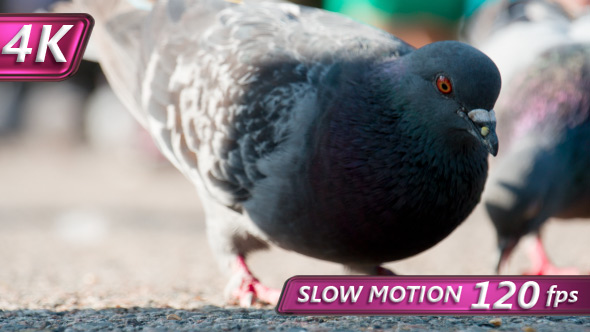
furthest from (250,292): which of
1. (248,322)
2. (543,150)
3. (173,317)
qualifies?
(543,150)

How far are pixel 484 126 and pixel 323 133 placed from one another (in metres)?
0.64

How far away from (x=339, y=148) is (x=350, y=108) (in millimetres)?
169

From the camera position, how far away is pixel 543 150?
3900mm

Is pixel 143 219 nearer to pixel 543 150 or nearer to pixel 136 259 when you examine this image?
pixel 136 259

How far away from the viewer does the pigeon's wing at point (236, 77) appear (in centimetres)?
308

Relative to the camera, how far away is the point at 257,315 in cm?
285

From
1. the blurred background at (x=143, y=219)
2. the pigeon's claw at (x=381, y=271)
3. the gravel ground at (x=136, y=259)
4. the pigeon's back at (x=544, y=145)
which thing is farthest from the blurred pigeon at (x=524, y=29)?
the pigeon's claw at (x=381, y=271)

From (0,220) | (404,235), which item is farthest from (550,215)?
(0,220)

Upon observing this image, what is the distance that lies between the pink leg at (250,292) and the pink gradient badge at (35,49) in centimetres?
127

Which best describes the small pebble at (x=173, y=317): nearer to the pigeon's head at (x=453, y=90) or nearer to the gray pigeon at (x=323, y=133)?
the gray pigeon at (x=323, y=133)

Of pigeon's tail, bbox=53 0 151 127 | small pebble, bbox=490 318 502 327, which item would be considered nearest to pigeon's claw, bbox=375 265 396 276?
small pebble, bbox=490 318 502 327

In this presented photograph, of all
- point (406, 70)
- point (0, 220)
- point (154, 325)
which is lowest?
point (0, 220)

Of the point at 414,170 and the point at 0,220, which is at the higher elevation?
the point at 414,170

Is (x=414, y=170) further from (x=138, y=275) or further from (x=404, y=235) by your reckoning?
(x=138, y=275)
